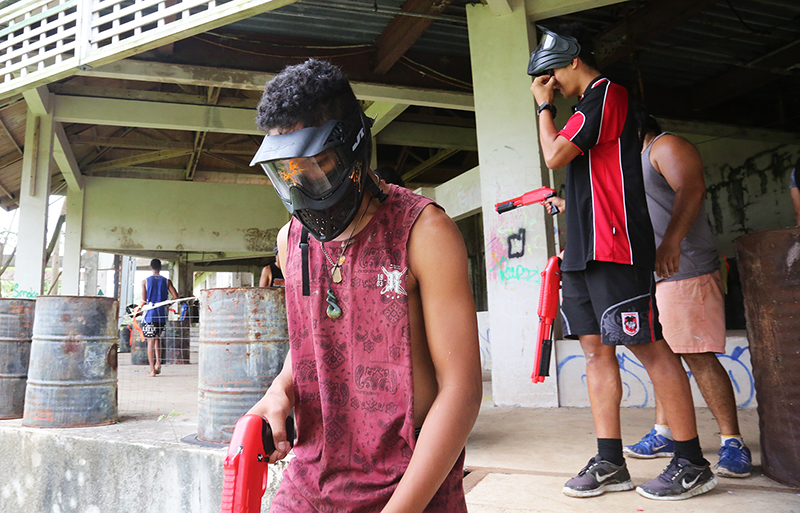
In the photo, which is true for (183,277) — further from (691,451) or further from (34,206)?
(691,451)

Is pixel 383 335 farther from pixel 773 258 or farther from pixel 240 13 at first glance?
pixel 240 13

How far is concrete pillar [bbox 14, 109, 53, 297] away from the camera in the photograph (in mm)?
8750

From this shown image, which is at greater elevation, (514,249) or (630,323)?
(514,249)

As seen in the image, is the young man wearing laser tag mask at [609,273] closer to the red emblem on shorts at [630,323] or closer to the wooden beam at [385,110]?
the red emblem on shorts at [630,323]

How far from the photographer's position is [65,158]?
10523 mm

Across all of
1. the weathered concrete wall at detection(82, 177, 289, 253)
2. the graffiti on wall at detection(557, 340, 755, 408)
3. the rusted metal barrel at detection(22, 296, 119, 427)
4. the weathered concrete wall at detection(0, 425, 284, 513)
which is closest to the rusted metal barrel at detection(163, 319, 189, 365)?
the weathered concrete wall at detection(82, 177, 289, 253)


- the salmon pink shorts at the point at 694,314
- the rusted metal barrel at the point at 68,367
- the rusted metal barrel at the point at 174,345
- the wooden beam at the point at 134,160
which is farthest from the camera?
the wooden beam at the point at 134,160

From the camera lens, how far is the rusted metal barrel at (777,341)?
2400 millimetres

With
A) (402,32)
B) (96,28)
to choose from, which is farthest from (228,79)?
(402,32)

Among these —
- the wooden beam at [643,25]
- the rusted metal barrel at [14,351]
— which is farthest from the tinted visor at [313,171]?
the wooden beam at [643,25]

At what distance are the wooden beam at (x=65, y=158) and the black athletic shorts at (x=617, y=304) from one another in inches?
378

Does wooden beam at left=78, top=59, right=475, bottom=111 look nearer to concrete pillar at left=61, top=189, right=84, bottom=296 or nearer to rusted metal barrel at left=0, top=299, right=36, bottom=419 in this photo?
rusted metal barrel at left=0, top=299, right=36, bottom=419

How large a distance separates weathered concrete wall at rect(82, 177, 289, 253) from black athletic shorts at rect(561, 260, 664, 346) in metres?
11.1

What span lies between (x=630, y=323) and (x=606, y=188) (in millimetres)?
583
